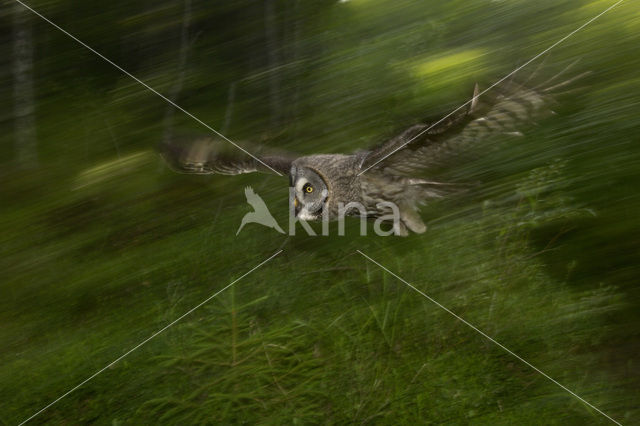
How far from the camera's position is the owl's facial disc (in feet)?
4.65

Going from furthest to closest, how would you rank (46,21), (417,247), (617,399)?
(46,21)
(417,247)
(617,399)

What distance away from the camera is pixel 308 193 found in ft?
4.65

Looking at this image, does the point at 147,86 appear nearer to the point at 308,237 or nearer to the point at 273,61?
the point at 273,61

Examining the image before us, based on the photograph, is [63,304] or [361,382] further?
[63,304]

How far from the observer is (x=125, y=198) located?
1.46 m

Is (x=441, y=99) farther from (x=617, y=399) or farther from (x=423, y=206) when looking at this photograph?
(x=617, y=399)

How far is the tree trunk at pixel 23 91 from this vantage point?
4.99 feet

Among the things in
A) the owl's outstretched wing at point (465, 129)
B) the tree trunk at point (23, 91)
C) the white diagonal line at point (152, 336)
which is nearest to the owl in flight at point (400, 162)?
the owl's outstretched wing at point (465, 129)

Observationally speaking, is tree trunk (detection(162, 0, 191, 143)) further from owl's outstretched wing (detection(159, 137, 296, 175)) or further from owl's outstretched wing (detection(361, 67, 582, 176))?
owl's outstretched wing (detection(361, 67, 582, 176))

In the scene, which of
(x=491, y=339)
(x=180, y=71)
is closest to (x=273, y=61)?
(x=180, y=71)

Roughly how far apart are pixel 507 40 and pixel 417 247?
1.38 feet

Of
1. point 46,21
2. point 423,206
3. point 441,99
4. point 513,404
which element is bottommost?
point 513,404

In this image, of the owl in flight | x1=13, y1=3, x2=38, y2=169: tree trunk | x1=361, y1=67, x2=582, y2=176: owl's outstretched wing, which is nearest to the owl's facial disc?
the owl in flight

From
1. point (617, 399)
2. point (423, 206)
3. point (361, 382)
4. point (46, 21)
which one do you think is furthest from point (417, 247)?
point (46, 21)
